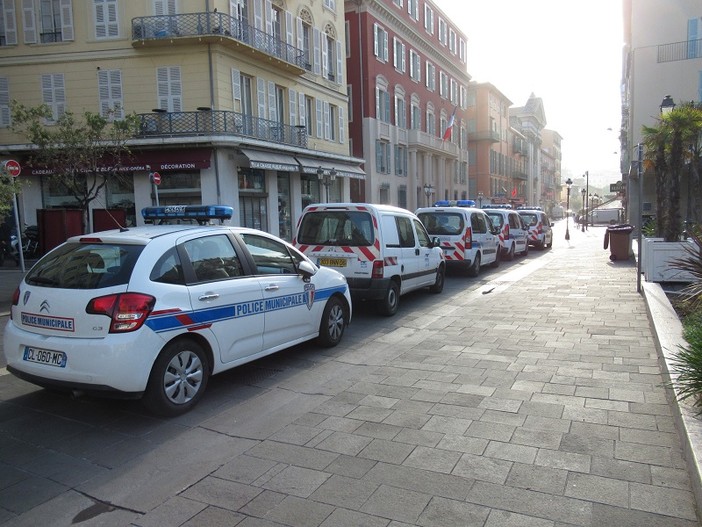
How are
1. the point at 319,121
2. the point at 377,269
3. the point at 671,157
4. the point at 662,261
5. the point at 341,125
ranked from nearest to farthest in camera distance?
the point at 377,269, the point at 662,261, the point at 671,157, the point at 319,121, the point at 341,125

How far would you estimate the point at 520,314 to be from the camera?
9.19 m

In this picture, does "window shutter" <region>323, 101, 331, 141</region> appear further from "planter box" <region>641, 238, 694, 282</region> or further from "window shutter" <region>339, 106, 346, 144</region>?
"planter box" <region>641, 238, 694, 282</region>

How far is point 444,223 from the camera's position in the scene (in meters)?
14.1

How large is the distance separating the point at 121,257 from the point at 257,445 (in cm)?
200


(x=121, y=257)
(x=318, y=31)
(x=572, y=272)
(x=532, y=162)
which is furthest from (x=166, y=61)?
(x=532, y=162)

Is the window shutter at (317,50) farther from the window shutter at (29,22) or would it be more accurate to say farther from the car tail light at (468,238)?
the car tail light at (468,238)

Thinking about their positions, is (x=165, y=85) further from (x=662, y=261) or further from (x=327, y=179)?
(x=662, y=261)

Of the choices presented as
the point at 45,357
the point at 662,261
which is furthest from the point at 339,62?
the point at 45,357

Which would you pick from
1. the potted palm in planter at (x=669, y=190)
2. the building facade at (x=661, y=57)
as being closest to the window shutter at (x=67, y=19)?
the potted palm in planter at (x=669, y=190)

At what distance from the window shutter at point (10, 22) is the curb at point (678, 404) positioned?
26192 mm

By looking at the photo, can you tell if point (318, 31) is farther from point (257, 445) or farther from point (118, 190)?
point (257, 445)

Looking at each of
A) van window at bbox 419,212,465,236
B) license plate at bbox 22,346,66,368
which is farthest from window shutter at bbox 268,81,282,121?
license plate at bbox 22,346,66,368

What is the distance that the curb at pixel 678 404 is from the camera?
329 cm

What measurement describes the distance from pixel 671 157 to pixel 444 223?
5321 mm
